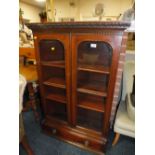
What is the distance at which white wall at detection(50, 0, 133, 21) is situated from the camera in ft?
15.8

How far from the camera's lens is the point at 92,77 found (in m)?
1.60

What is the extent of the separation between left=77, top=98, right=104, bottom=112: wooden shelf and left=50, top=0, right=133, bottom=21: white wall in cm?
394

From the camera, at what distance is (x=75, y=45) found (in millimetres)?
1271

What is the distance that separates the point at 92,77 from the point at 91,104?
305 millimetres

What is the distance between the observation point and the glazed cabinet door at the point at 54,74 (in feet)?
4.60

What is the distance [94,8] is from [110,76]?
474 cm

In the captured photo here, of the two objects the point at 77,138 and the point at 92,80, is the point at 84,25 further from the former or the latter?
the point at 77,138

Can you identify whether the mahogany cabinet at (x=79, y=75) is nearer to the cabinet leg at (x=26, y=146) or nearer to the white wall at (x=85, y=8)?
the cabinet leg at (x=26, y=146)

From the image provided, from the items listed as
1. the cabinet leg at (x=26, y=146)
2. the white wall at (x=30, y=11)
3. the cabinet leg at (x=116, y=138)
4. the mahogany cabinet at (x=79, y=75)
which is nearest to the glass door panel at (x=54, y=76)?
the mahogany cabinet at (x=79, y=75)

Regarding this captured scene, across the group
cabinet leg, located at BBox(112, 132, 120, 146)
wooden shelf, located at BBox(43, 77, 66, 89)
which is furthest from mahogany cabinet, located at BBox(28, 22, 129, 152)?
cabinet leg, located at BBox(112, 132, 120, 146)

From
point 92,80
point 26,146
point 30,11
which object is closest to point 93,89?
point 92,80

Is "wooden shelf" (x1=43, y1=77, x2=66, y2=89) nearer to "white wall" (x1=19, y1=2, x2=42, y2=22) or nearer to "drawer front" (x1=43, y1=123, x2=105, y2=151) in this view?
"drawer front" (x1=43, y1=123, x2=105, y2=151)
